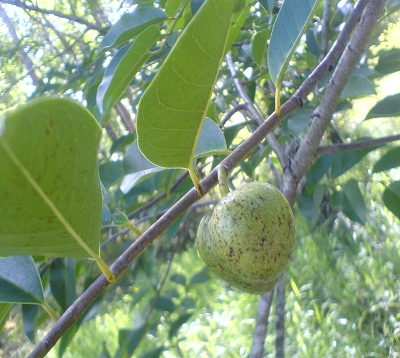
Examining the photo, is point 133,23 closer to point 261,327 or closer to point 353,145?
point 353,145

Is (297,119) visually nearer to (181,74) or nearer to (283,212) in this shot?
(283,212)

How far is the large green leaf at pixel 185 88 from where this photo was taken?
323 millimetres

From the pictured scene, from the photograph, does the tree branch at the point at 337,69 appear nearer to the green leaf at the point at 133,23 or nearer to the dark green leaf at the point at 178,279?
the green leaf at the point at 133,23

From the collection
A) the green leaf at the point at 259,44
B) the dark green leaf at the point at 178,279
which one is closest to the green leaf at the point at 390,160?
the green leaf at the point at 259,44

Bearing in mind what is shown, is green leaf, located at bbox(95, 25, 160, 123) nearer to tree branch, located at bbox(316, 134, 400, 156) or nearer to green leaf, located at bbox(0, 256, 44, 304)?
green leaf, located at bbox(0, 256, 44, 304)

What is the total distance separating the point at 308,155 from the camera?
0.68 m

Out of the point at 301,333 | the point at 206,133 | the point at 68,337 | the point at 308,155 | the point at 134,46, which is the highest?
the point at 134,46

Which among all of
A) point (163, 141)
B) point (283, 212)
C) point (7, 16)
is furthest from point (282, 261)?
point (7, 16)

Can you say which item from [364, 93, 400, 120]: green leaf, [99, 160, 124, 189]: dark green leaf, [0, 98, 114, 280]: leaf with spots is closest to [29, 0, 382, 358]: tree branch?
[0, 98, 114, 280]: leaf with spots

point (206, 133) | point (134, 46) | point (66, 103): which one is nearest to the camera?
point (66, 103)

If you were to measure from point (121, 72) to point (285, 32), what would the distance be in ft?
0.98

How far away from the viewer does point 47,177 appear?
0.31 m

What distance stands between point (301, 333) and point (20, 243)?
2.17 meters

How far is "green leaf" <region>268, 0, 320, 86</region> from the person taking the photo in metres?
0.53
